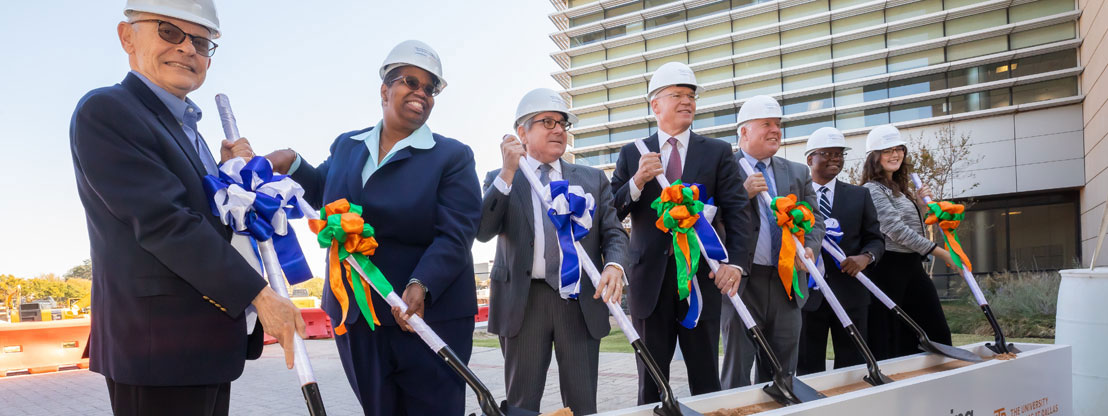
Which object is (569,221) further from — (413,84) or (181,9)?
(181,9)

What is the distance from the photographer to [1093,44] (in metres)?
18.1

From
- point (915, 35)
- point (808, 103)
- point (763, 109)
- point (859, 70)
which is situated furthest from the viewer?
point (808, 103)

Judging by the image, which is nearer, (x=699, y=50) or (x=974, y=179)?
(x=974, y=179)

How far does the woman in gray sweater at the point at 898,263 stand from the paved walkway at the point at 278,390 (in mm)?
1860

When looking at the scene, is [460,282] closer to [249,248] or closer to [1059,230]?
[249,248]

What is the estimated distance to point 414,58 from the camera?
228cm

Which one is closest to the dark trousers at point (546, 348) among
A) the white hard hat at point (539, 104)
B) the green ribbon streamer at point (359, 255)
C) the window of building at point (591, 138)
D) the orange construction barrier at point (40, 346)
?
the white hard hat at point (539, 104)

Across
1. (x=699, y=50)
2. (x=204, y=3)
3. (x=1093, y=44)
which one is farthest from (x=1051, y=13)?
(x=204, y=3)

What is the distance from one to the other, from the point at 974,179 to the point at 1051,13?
7046 millimetres

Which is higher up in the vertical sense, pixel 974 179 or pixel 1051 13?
pixel 1051 13

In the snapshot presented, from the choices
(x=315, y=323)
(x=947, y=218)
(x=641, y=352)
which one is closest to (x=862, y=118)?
(x=315, y=323)

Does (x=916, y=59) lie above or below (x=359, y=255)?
above

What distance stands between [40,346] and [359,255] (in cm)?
1033

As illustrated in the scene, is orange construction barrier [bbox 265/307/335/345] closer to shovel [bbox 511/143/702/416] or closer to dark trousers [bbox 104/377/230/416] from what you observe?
shovel [bbox 511/143/702/416]
